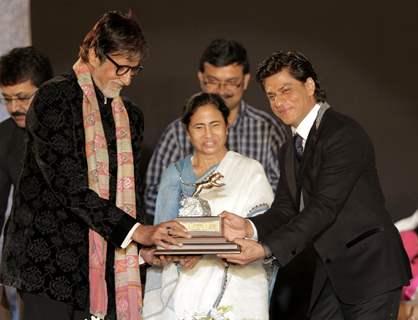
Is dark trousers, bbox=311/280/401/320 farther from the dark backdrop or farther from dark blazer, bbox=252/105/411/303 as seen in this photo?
the dark backdrop

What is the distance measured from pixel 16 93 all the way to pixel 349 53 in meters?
2.02

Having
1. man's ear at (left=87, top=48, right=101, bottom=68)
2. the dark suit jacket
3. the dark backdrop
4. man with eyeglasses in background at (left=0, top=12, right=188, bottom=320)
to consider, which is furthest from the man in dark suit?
the dark backdrop

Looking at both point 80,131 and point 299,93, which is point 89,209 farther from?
point 299,93

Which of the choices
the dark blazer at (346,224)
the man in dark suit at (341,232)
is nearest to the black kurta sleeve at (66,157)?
the man in dark suit at (341,232)

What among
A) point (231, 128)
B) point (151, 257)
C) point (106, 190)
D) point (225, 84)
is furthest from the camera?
point (231, 128)

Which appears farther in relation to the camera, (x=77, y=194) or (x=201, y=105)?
(x=201, y=105)

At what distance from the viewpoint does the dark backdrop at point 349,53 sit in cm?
637

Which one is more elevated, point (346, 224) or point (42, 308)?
point (346, 224)

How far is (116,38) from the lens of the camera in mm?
4309

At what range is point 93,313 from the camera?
438 centimetres

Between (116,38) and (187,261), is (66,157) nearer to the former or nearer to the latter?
(116,38)

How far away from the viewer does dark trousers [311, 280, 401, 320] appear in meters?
4.18

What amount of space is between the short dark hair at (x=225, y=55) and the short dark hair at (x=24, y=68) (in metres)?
0.88

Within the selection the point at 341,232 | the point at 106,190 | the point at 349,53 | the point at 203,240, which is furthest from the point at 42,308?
the point at 349,53
